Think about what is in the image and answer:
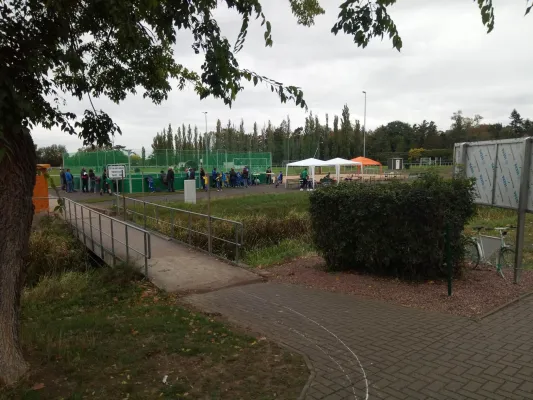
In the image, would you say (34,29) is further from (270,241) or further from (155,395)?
(270,241)

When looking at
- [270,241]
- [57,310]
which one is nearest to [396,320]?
[57,310]

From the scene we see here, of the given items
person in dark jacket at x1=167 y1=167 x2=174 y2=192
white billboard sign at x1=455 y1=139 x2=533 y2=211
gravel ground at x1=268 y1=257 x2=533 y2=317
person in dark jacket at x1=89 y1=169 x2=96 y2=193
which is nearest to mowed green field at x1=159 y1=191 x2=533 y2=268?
white billboard sign at x1=455 y1=139 x2=533 y2=211

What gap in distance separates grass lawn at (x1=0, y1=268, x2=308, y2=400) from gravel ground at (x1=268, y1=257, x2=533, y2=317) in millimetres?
2425

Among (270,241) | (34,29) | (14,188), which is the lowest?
(270,241)

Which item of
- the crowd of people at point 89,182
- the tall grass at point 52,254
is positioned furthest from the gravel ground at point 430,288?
the crowd of people at point 89,182

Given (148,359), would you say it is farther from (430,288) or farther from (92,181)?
(92,181)

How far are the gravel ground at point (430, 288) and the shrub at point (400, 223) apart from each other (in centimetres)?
31

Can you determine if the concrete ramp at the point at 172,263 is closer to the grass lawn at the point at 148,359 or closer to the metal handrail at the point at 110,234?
the metal handrail at the point at 110,234

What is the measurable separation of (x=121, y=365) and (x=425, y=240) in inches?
188

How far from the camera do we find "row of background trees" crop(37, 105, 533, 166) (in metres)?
66.8

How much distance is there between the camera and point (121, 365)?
408cm

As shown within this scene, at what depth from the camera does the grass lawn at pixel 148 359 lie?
3637 mm

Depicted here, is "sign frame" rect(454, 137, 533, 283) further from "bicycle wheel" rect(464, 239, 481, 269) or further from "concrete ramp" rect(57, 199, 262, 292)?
"concrete ramp" rect(57, 199, 262, 292)

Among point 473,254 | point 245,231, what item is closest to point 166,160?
point 245,231
